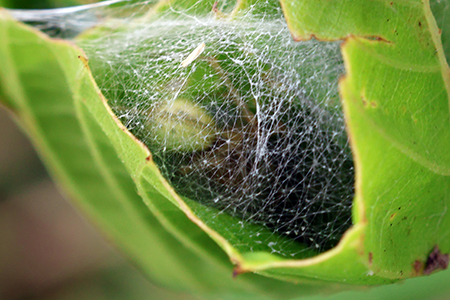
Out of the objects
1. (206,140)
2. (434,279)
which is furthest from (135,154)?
(434,279)

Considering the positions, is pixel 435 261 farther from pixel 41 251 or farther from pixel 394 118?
pixel 41 251

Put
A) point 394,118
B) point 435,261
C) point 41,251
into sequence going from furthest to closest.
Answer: point 41,251, point 435,261, point 394,118

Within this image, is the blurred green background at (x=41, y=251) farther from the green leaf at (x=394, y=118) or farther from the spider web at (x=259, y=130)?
the green leaf at (x=394, y=118)

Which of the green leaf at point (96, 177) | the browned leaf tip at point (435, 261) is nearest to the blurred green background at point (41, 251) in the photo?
the green leaf at point (96, 177)

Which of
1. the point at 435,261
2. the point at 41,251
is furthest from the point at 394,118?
the point at 41,251

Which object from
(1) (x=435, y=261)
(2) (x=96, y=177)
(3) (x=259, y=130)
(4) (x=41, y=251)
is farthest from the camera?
(4) (x=41, y=251)

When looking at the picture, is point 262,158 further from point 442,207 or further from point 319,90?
point 442,207

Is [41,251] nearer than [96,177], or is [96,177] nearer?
[96,177]
